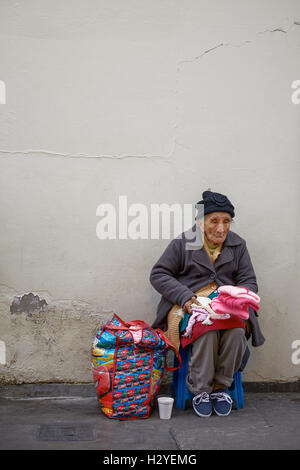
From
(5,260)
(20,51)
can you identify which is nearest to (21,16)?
(20,51)

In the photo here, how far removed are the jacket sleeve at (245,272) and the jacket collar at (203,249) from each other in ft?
0.30

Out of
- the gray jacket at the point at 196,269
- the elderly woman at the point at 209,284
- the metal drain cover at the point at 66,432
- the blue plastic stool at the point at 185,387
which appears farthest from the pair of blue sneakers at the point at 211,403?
the metal drain cover at the point at 66,432

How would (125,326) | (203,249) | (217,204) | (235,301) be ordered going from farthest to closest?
(203,249)
(217,204)
(125,326)
(235,301)

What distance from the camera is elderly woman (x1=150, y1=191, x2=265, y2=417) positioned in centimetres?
402

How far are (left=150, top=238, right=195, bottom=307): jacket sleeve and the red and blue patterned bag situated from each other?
11.9 inches

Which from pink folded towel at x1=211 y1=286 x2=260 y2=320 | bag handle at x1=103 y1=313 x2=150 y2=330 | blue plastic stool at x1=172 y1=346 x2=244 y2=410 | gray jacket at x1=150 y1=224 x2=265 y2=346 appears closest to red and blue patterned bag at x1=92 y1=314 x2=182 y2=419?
bag handle at x1=103 y1=313 x2=150 y2=330

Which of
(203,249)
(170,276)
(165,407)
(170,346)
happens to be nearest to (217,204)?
(203,249)

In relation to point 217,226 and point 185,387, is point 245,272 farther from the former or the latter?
point 185,387

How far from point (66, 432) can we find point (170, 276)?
1.22 meters

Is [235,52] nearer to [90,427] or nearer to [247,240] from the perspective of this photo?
[247,240]

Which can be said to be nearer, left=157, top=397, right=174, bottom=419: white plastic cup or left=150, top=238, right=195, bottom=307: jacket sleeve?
left=157, top=397, right=174, bottom=419: white plastic cup

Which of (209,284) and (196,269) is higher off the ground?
(196,269)

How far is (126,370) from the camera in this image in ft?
12.9

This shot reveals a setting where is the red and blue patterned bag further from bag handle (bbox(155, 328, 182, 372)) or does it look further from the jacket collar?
the jacket collar
